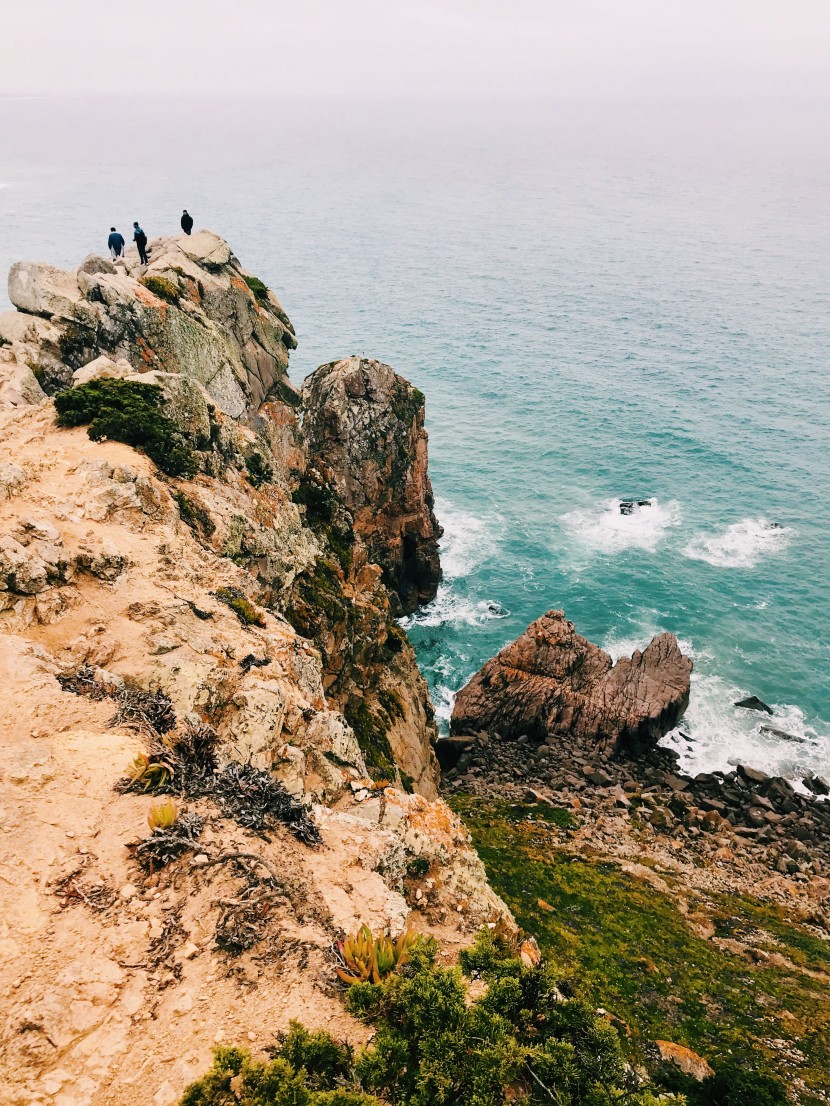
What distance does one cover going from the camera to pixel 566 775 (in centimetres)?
4916

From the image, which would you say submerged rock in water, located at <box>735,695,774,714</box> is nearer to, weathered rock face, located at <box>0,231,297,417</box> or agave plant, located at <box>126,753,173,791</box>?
weathered rock face, located at <box>0,231,297,417</box>

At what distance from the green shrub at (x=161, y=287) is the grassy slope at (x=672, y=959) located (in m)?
37.5

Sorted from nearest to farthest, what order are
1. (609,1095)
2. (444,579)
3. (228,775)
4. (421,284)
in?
(609,1095) < (228,775) < (444,579) < (421,284)

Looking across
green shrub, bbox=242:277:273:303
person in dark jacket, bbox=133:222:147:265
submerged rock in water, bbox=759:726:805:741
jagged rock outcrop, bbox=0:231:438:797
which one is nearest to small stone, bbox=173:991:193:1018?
jagged rock outcrop, bbox=0:231:438:797

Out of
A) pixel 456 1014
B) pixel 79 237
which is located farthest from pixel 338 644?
pixel 79 237

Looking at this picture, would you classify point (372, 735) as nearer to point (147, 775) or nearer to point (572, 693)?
point (147, 775)

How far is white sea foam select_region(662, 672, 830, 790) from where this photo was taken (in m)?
51.8

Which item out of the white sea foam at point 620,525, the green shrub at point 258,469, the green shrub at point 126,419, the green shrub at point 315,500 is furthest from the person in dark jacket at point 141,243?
the white sea foam at point 620,525

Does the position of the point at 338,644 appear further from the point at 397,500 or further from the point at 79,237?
the point at 79,237

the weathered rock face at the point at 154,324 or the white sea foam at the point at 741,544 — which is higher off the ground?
the weathered rock face at the point at 154,324

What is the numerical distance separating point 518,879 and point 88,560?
27125 mm

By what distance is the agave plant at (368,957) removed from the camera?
1157 cm

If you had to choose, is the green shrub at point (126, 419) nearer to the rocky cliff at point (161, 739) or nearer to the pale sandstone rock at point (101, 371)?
the rocky cliff at point (161, 739)

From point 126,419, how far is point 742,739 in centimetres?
5205
